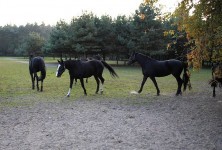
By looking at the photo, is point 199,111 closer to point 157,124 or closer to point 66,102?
point 157,124

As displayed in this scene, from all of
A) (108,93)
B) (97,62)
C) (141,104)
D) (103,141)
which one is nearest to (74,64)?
(97,62)

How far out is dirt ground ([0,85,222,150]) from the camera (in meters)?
5.81

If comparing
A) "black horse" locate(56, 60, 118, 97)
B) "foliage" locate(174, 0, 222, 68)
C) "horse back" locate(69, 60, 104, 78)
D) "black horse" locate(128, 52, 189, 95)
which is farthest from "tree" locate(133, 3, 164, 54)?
"foliage" locate(174, 0, 222, 68)

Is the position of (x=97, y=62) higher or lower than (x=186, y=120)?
higher

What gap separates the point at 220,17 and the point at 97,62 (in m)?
7.13

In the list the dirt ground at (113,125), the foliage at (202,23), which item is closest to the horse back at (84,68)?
the dirt ground at (113,125)

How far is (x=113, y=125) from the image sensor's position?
737 cm

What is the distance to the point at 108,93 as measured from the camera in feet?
43.8

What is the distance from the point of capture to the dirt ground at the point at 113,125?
5.81m

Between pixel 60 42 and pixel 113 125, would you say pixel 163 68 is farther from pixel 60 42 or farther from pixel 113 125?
pixel 60 42

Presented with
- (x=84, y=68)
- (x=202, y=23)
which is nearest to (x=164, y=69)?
(x=84, y=68)

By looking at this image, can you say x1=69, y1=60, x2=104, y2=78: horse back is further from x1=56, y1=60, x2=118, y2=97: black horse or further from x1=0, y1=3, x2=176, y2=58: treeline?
x1=0, y1=3, x2=176, y2=58: treeline

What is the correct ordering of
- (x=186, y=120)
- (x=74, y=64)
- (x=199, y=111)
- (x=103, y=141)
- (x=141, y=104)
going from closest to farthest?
(x=103, y=141)
(x=186, y=120)
(x=199, y=111)
(x=141, y=104)
(x=74, y=64)

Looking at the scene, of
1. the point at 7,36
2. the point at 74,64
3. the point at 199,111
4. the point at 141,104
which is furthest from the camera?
the point at 7,36
